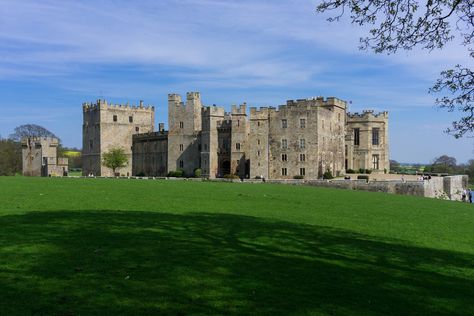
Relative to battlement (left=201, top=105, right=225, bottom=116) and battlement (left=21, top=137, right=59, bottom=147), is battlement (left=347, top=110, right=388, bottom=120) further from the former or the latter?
battlement (left=21, top=137, right=59, bottom=147)

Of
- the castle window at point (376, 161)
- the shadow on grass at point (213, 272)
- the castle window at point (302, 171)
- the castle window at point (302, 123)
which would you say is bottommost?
the shadow on grass at point (213, 272)

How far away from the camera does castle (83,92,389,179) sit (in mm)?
67375

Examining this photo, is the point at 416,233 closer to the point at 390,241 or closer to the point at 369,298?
the point at 390,241

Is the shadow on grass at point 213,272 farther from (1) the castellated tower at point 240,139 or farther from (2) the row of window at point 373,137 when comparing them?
(2) the row of window at point 373,137

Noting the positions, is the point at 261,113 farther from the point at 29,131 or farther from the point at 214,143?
the point at 29,131

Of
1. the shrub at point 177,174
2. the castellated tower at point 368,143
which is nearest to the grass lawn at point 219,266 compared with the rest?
the shrub at point 177,174

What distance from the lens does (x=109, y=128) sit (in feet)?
305

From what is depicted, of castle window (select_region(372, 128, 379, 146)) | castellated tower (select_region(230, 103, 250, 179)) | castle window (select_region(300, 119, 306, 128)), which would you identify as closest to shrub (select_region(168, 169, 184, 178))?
castellated tower (select_region(230, 103, 250, 179))

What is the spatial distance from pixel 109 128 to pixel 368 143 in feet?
150

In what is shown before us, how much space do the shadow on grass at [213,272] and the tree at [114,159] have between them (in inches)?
2947

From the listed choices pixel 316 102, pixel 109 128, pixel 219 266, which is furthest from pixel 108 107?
pixel 219 266

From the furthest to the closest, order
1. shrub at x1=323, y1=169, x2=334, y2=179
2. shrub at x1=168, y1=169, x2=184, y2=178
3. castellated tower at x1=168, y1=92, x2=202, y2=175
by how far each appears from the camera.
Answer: castellated tower at x1=168, y1=92, x2=202, y2=175, shrub at x1=168, y1=169, x2=184, y2=178, shrub at x1=323, y1=169, x2=334, y2=179

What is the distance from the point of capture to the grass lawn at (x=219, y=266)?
7.81 m

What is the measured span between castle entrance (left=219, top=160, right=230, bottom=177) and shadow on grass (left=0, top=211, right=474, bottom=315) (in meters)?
59.8
